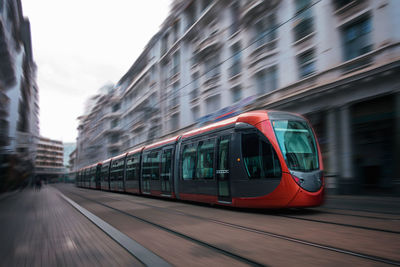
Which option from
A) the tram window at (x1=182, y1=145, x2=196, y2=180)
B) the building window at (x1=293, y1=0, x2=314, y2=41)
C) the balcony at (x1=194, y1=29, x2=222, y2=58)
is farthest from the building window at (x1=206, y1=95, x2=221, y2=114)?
the tram window at (x1=182, y1=145, x2=196, y2=180)

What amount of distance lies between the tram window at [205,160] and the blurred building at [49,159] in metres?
87.1

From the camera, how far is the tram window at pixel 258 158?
721cm

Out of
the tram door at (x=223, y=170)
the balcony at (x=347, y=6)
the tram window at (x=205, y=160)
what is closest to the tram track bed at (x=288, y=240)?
the tram door at (x=223, y=170)

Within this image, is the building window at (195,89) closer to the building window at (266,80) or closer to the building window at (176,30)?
the building window at (176,30)

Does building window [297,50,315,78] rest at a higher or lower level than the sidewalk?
higher

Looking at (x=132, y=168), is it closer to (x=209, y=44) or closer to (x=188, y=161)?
(x=188, y=161)

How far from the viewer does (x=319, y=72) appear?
46.2 feet

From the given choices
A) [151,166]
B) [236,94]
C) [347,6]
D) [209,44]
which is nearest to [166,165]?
[151,166]

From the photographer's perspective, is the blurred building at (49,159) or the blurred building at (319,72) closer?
the blurred building at (319,72)

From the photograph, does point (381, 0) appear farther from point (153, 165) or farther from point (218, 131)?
point (153, 165)

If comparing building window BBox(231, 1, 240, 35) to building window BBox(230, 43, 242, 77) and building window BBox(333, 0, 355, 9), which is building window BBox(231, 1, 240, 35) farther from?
building window BBox(333, 0, 355, 9)

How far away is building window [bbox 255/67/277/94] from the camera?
17.4 metres

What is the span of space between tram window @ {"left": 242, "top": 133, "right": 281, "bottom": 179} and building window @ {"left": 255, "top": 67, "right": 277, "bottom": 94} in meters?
10.2

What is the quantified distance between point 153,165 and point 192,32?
16.8 meters
